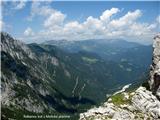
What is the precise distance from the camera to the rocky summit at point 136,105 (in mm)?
114062

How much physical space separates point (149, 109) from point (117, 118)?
52.9 feet

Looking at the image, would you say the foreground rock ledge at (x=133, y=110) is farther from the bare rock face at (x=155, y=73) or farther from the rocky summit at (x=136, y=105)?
the bare rock face at (x=155, y=73)

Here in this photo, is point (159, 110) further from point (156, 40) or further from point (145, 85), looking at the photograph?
point (156, 40)

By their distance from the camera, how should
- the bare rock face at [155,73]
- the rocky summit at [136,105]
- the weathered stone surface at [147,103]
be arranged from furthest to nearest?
the bare rock face at [155,73]
the weathered stone surface at [147,103]
the rocky summit at [136,105]

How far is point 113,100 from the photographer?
124688mm

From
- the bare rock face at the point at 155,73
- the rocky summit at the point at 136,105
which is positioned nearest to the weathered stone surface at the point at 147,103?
the rocky summit at the point at 136,105

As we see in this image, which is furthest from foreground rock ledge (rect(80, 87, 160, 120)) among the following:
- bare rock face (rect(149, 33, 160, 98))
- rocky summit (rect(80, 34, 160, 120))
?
bare rock face (rect(149, 33, 160, 98))

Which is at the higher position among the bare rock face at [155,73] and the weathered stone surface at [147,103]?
the bare rock face at [155,73]

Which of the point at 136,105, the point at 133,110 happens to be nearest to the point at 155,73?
the point at 136,105

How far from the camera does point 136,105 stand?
4825 inches

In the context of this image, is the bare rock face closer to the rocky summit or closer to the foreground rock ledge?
the rocky summit

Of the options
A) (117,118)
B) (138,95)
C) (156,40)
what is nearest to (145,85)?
(138,95)

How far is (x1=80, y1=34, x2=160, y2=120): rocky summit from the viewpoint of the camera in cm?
11406

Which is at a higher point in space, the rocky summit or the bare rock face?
the bare rock face
